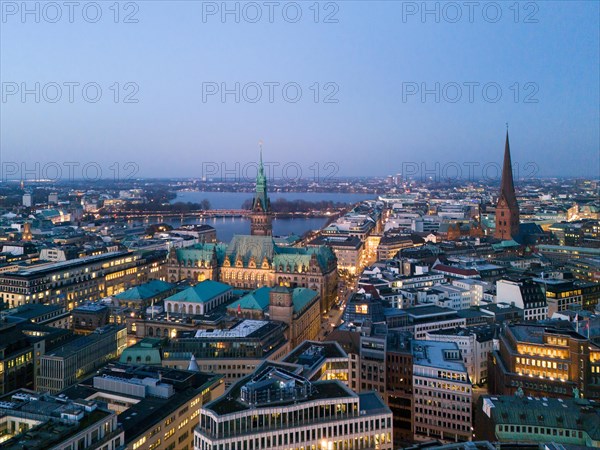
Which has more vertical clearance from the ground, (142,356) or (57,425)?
(57,425)

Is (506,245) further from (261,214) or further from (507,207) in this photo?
(261,214)

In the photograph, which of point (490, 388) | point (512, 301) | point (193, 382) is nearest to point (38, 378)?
point (193, 382)

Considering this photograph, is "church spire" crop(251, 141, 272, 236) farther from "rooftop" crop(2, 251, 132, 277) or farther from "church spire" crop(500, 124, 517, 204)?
"church spire" crop(500, 124, 517, 204)

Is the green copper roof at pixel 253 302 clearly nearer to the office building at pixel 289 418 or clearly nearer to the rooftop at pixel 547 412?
the office building at pixel 289 418

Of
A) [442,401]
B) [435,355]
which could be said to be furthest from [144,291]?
[442,401]

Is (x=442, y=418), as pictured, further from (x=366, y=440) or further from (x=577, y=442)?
(x=366, y=440)

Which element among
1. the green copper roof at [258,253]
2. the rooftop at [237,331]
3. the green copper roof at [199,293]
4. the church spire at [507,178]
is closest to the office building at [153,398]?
the rooftop at [237,331]
